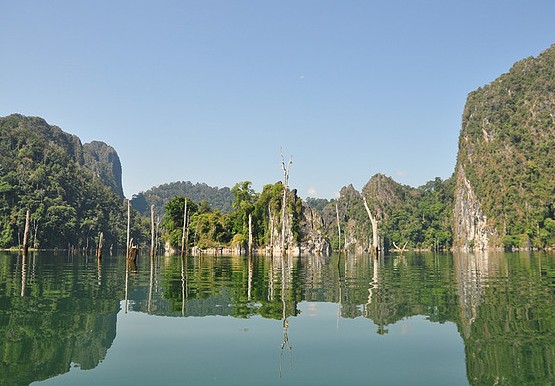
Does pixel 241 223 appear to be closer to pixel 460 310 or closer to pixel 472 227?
pixel 472 227

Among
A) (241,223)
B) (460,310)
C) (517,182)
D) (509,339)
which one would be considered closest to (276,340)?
(509,339)

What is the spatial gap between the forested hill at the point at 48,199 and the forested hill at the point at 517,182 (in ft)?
431

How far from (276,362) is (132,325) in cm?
447

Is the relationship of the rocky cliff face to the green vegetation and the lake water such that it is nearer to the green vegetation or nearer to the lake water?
the green vegetation

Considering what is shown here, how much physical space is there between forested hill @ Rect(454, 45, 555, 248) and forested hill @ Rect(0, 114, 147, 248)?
131 meters

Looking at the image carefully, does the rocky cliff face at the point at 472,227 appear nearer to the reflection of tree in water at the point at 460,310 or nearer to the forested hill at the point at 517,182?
the forested hill at the point at 517,182

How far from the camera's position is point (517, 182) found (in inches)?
6772

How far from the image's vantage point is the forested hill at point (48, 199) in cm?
12750

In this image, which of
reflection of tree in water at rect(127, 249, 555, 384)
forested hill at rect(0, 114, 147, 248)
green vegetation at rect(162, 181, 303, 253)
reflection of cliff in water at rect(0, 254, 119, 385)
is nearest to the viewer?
reflection of cliff in water at rect(0, 254, 119, 385)

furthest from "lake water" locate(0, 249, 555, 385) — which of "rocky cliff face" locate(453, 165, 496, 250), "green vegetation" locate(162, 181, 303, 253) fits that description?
"rocky cliff face" locate(453, 165, 496, 250)

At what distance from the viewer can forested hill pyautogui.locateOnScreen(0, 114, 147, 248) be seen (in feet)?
418

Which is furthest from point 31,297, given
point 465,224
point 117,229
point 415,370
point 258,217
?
point 465,224

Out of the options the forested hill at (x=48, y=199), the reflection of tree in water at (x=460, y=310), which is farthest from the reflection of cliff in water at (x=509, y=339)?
the forested hill at (x=48, y=199)

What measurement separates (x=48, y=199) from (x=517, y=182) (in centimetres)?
15889
